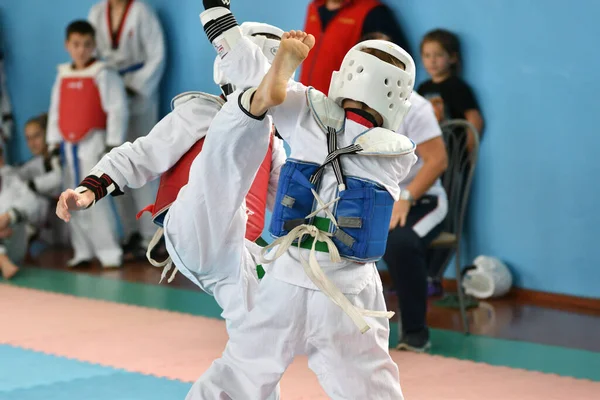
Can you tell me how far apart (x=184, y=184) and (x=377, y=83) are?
32.4 inches

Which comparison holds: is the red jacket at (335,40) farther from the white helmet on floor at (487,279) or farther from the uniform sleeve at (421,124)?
the white helmet on floor at (487,279)

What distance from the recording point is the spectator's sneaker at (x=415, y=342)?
4469mm

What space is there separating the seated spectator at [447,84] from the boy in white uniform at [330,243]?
348 centimetres

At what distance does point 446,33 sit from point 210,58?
2146 mm

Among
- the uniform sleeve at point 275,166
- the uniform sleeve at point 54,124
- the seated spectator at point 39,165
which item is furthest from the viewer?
the seated spectator at point 39,165

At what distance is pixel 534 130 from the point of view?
582cm

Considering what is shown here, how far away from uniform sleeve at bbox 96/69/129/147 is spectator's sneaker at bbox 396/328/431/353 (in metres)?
3.27

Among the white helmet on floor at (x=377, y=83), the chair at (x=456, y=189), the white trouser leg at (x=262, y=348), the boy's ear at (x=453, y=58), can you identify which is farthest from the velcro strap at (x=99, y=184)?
the boy's ear at (x=453, y=58)

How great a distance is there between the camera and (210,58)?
287 inches

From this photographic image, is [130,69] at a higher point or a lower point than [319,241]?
lower

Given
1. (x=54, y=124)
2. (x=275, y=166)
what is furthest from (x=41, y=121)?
(x=275, y=166)

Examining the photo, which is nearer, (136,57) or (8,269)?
(8,269)

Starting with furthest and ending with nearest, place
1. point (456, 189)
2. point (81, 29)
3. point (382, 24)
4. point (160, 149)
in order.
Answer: point (81, 29) < point (382, 24) < point (456, 189) < point (160, 149)

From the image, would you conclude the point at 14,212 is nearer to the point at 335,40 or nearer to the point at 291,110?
the point at 335,40
